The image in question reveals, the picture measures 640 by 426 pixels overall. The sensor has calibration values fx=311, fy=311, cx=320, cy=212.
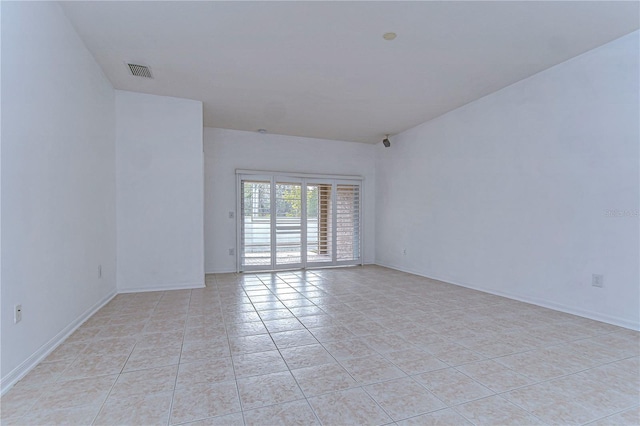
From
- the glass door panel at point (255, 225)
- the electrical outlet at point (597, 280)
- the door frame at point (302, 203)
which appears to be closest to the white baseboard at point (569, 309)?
the electrical outlet at point (597, 280)

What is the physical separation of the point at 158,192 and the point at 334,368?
336 cm

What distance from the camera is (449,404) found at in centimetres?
164

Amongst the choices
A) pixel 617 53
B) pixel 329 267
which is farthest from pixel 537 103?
pixel 329 267

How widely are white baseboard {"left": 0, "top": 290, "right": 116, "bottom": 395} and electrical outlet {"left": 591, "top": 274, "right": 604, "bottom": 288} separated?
456 centimetres

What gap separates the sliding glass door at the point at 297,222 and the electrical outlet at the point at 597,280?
3930 millimetres

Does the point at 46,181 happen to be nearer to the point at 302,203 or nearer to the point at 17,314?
the point at 17,314

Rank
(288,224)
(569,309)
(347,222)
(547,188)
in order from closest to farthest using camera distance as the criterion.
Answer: (569,309) < (547,188) < (288,224) < (347,222)

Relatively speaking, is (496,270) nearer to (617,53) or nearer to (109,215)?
(617,53)

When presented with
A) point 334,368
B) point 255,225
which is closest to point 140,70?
point 255,225

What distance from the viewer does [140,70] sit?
3426mm

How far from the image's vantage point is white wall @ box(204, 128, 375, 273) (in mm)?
5516

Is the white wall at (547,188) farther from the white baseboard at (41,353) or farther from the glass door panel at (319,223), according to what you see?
the white baseboard at (41,353)

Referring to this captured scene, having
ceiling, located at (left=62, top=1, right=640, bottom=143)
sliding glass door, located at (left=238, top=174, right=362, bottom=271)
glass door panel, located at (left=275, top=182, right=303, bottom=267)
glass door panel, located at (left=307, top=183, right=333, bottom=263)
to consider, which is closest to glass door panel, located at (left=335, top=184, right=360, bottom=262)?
sliding glass door, located at (left=238, top=174, right=362, bottom=271)

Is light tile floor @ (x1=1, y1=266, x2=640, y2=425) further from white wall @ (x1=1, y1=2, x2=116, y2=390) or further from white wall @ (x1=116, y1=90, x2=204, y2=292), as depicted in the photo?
white wall @ (x1=116, y1=90, x2=204, y2=292)
